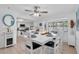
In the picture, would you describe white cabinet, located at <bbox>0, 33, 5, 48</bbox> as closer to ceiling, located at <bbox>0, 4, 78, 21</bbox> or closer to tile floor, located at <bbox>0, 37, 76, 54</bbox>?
tile floor, located at <bbox>0, 37, 76, 54</bbox>

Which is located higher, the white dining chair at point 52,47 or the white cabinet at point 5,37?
the white cabinet at point 5,37

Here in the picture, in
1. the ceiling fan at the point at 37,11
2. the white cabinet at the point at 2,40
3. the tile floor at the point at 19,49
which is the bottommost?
the tile floor at the point at 19,49

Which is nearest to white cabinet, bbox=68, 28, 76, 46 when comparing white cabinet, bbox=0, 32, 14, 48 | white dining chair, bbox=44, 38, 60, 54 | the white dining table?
white dining chair, bbox=44, 38, 60, 54

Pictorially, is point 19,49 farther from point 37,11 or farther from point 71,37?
point 71,37

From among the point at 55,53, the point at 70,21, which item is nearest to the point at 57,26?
the point at 70,21

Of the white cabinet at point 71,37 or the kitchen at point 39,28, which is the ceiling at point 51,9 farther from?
the white cabinet at point 71,37

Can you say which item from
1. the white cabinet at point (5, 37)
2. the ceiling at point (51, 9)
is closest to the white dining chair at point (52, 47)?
the ceiling at point (51, 9)

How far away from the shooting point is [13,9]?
1740 millimetres

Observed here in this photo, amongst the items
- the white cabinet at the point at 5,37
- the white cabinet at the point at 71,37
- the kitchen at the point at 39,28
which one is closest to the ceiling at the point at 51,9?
the kitchen at the point at 39,28

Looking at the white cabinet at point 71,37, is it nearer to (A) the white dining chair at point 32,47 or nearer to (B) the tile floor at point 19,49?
(B) the tile floor at point 19,49

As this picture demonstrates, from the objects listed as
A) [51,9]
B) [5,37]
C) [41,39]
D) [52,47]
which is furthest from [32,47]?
[51,9]
